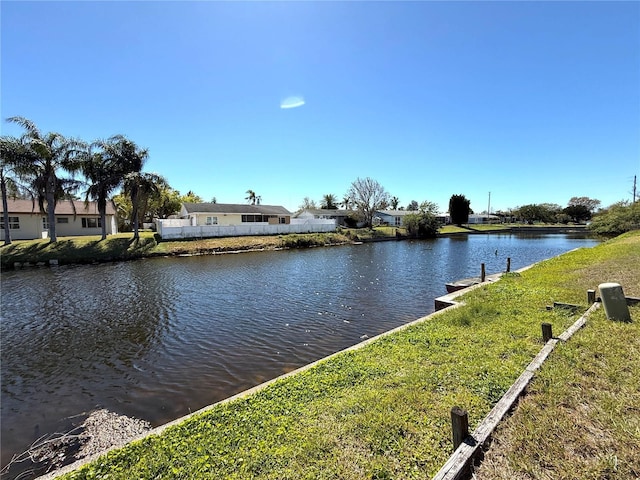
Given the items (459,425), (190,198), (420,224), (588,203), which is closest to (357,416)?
(459,425)

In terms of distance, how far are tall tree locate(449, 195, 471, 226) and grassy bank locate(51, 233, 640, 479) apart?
72.4 m

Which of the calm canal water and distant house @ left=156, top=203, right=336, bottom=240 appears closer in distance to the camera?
the calm canal water

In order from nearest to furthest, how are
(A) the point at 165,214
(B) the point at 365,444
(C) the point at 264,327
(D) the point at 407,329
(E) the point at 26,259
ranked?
(B) the point at 365,444
(D) the point at 407,329
(C) the point at 264,327
(E) the point at 26,259
(A) the point at 165,214

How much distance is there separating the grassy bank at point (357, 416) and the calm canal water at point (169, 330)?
2.15 meters

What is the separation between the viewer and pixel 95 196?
31062 millimetres

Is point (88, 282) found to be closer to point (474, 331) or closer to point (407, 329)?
point (407, 329)

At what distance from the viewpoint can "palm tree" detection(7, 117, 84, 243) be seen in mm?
26406

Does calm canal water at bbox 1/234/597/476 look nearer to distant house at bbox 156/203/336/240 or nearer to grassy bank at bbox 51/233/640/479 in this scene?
grassy bank at bbox 51/233/640/479

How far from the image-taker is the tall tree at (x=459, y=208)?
7362cm

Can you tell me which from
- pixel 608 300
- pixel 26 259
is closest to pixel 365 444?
pixel 608 300

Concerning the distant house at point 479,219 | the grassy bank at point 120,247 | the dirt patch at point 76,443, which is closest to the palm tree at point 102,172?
the grassy bank at point 120,247

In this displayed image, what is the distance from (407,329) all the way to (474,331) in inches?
62.1

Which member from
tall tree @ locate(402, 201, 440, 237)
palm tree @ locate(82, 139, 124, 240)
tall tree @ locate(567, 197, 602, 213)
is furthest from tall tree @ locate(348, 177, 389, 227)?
tall tree @ locate(567, 197, 602, 213)

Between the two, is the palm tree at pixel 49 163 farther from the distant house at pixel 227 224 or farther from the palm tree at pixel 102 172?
the distant house at pixel 227 224
